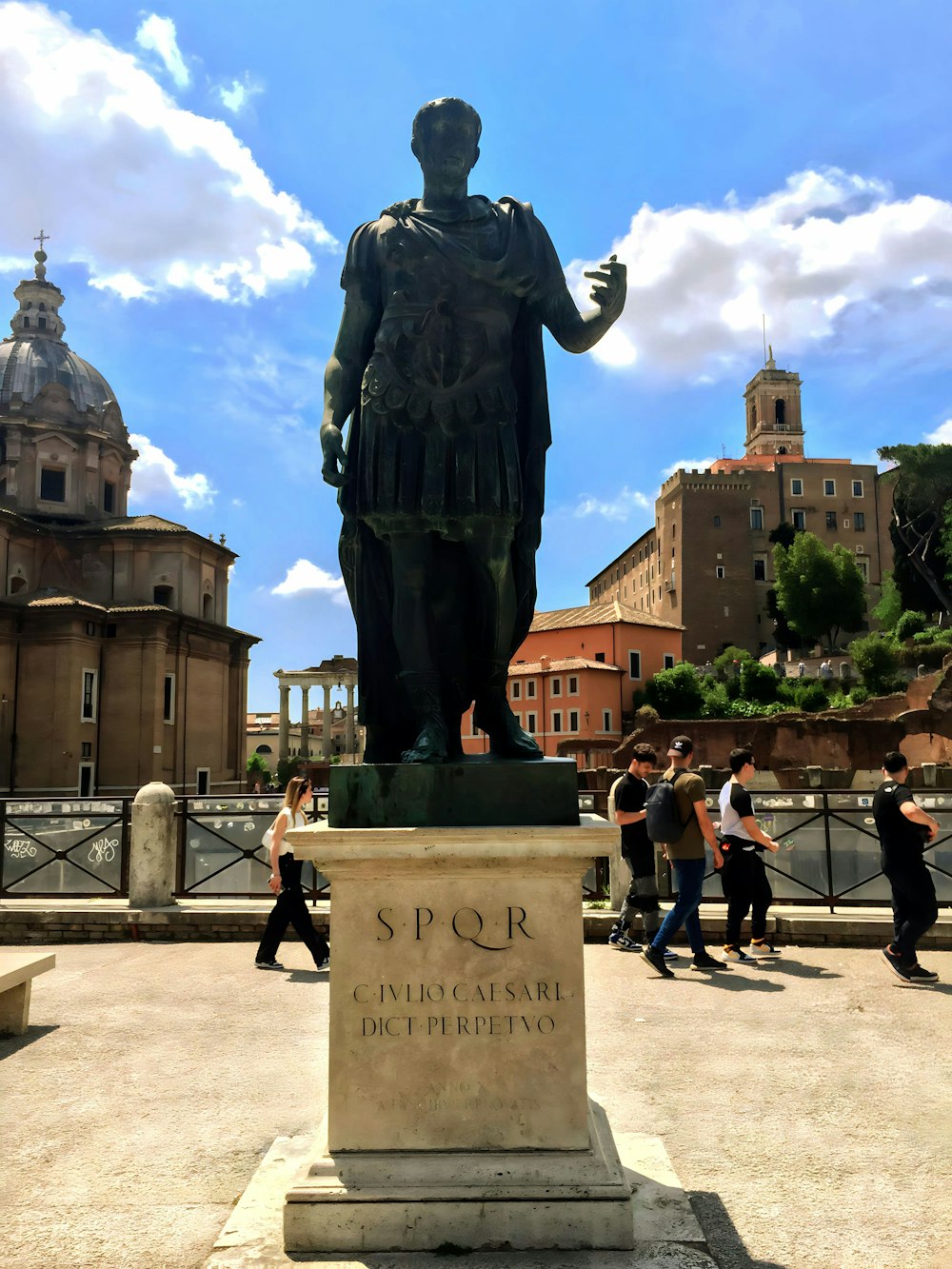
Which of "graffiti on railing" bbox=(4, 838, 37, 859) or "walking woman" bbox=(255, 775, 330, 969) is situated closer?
"walking woman" bbox=(255, 775, 330, 969)

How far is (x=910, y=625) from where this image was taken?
5753cm

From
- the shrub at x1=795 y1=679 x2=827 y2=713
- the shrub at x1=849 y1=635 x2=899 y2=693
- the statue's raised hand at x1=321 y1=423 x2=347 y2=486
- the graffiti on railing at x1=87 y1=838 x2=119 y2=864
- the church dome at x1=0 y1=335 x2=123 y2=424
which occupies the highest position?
the church dome at x1=0 y1=335 x2=123 y2=424

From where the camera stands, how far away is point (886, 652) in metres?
52.2

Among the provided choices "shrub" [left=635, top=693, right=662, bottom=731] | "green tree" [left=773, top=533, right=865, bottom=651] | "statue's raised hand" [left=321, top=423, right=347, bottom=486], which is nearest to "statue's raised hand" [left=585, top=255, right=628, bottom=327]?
"statue's raised hand" [left=321, top=423, right=347, bottom=486]

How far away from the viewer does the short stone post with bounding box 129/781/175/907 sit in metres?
9.51

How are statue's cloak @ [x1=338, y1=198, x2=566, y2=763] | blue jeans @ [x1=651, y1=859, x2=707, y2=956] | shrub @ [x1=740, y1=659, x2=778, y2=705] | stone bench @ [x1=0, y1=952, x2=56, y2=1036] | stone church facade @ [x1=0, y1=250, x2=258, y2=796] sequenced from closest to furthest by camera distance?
statue's cloak @ [x1=338, y1=198, x2=566, y2=763] < stone bench @ [x1=0, y1=952, x2=56, y2=1036] < blue jeans @ [x1=651, y1=859, x2=707, y2=956] < stone church facade @ [x1=0, y1=250, x2=258, y2=796] < shrub @ [x1=740, y1=659, x2=778, y2=705]

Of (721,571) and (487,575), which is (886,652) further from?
(487,575)

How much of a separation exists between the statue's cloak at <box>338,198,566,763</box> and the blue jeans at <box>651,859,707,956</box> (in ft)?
14.7

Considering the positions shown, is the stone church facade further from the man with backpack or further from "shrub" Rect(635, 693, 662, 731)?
the man with backpack

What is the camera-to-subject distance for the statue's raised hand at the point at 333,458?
3.66 metres

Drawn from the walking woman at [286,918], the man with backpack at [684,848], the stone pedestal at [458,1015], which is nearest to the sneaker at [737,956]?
the man with backpack at [684,848]

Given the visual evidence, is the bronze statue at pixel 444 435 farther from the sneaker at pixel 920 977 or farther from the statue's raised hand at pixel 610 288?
the sneaker at pixel 920 977

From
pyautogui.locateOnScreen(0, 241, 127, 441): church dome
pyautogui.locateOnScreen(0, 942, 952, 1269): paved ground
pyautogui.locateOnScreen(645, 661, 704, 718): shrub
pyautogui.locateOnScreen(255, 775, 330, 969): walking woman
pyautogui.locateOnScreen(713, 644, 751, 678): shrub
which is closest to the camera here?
pyautogui.locateOnScreen(0, 942, 952, 1269): paved ground

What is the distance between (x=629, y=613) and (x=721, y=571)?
56.9ft
